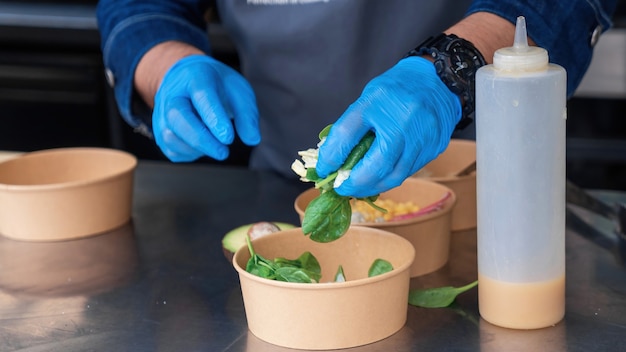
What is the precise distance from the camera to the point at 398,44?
1.85 metres

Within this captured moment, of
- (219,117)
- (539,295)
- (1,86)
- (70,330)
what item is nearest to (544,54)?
(539,295)

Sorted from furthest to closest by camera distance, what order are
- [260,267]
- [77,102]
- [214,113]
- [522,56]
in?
1. [77,102]
2. [214,113]
3. [260,267]
4. [522,56]

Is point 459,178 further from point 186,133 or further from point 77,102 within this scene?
point 77,102

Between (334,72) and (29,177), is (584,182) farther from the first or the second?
(29,177)

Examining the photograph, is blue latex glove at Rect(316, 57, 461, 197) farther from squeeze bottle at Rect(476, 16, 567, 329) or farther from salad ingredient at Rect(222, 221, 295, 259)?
salad ingredient at Rect(222, 221, 295, 259)

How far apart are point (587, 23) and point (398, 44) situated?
1.30 ft

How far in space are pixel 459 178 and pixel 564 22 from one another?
1.00ft

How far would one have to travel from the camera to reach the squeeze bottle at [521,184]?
112cm

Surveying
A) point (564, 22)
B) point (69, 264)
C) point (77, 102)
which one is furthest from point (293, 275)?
point (77, 102)

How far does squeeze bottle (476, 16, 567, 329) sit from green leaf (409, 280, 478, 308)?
0.06 metres

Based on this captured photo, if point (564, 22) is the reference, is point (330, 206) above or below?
below

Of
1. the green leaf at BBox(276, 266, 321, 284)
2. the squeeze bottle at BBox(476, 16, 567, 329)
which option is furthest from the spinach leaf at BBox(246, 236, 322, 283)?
the squeeze bottle at BBox(476, 16, 567, 329)

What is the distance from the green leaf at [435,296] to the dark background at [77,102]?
160cm

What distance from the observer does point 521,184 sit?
1146 millimetres
